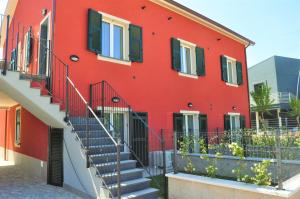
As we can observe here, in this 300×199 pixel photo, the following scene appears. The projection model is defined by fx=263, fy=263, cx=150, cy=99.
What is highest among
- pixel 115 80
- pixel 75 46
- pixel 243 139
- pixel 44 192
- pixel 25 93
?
pixel 75 46

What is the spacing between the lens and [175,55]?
1102cm

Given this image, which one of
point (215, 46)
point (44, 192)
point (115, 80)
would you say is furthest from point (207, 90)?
point (44, 192)

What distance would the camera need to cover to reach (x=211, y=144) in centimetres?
702

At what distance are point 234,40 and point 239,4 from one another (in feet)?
8.03

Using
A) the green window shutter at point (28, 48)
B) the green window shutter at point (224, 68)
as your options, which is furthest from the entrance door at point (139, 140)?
the green window shutter at point (224, 68)

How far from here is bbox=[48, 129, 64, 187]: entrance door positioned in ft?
23.2

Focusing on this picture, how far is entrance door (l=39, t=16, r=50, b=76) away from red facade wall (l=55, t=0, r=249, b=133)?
2.13ft

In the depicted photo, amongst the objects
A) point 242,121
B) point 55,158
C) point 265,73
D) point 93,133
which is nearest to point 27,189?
point 55,158

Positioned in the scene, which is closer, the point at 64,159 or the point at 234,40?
the point at 64,159

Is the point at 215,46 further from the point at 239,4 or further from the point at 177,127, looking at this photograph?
the point at 177,127

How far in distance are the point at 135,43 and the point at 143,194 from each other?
5.61 m

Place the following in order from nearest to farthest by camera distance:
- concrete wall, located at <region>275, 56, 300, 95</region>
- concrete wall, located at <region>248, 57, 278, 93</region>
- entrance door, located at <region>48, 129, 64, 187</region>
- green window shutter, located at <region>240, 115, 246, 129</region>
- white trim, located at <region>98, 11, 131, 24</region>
Result: entrance door, located at <region>48, 129, 64, 187</region>
white trim, located at <region>98, 11, 131, 24</region>
green window shutter, located at <region>240, 115, 246, 129</region>
concrete wall, located at <region>248, 57, 278, 93</region>
concrete wall, located at <region>275, 56, 300, 95</region>

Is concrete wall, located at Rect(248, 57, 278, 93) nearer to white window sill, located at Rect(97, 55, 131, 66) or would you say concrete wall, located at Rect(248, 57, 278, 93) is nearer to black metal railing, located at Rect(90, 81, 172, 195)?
black metal railing, located at Rect(90, 81, 172, 195)

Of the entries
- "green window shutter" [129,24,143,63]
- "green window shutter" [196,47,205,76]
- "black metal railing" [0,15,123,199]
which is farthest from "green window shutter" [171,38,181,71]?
"black metal railing" [0,15,123,199]
